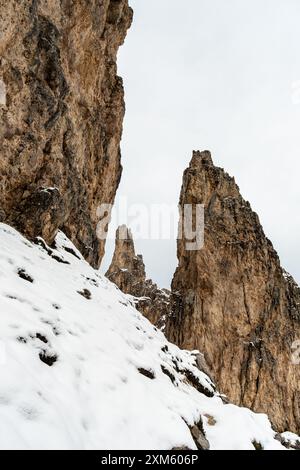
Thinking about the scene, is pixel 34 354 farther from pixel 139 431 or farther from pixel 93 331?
pixel 93 331

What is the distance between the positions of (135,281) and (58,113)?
4400 centimetres

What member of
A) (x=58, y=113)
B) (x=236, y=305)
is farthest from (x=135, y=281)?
(x=58, y=113)

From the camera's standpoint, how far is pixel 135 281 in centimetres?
6316

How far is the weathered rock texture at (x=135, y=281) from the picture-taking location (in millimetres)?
51219

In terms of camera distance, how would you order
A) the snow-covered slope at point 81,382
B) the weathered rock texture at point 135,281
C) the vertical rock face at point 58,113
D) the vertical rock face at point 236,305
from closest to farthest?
1. the snow-covered slope at point 81,382
2. the vertical rock face at point 58,113
3. the vertical rock face at point 236,305
4. the weathered rock texture at point 135,281

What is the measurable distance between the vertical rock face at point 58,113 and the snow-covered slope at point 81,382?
4.99m

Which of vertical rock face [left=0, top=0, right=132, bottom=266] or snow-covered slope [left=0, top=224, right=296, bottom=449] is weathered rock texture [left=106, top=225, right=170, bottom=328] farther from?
snow-covered slope [left=0, top=224, right=296, bottom=449]

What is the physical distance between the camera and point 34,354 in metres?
7.19

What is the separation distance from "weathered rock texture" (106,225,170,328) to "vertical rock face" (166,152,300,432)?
4760 mm

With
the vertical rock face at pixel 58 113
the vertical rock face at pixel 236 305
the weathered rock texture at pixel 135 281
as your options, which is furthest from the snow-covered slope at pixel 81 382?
the weathered rock texture at pixel 135 281

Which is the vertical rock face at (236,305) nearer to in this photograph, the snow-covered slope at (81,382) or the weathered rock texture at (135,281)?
the weathered rock texture at (135,281)

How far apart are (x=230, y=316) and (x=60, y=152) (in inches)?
1142

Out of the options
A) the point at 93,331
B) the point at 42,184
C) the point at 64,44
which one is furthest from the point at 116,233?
the point at 93,331
